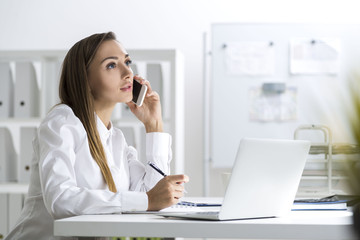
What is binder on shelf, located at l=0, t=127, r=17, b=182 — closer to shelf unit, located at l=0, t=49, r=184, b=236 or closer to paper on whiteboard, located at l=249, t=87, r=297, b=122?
shelf unit, located at l=0, t=49, r=184, b=236

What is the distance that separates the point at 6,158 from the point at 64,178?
228 centimetres

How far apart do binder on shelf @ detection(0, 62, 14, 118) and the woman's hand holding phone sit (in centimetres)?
174

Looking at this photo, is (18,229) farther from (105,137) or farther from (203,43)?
(203,43)

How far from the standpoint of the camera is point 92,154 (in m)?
1.41

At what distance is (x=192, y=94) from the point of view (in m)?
3.93

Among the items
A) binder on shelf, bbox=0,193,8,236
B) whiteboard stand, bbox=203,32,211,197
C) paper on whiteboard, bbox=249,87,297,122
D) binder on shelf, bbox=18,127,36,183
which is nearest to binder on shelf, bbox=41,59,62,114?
binder on shelf, bbox=18,127,36,183

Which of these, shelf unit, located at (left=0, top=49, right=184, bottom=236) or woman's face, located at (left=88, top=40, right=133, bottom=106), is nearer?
woman's face, located at (left=88, top=40, right=133, bottom=106)

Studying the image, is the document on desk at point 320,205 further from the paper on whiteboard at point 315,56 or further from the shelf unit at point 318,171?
the paper on whiteboard at point 315,56

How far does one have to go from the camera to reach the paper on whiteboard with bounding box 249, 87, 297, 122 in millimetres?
3615

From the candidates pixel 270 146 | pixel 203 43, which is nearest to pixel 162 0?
pixel 203 43

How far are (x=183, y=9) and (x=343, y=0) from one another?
1.06m

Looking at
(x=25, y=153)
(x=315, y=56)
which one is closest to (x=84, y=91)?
(x=25, y=153)

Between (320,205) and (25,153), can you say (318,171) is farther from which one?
(320,205)

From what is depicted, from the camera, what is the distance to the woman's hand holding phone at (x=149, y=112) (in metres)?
1.74
